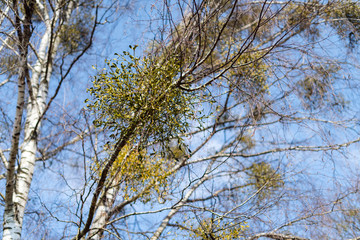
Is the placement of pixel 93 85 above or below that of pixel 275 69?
above

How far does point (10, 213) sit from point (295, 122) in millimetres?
2753

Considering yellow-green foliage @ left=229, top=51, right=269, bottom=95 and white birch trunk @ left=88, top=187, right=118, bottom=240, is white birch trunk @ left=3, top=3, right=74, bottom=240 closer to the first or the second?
white birch trunk @ left=88, top=187, right=118, bottom=240

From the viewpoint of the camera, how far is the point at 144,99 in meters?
2.69

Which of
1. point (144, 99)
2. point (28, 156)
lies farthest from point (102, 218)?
point (144, 99)

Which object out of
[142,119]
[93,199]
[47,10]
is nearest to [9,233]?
[93,199]

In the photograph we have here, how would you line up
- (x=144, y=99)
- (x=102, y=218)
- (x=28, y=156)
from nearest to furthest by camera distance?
(x=144, y=99)
(x=28, y=156)
(x=102, y=218)

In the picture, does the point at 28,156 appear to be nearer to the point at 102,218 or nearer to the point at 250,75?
the point at 102,218

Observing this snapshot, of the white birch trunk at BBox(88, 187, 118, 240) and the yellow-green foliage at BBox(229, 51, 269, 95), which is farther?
the white birch trunk at BBox(88, 187, 118, 240)

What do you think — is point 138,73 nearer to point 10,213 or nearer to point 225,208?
point 10,213

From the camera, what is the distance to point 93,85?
297cm

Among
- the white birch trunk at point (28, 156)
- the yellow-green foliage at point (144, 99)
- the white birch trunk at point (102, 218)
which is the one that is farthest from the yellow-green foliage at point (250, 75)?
the white birch trunk at point (28, 156)

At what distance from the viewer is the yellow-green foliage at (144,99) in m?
2.64

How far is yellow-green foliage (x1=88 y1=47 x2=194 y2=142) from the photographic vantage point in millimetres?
2643

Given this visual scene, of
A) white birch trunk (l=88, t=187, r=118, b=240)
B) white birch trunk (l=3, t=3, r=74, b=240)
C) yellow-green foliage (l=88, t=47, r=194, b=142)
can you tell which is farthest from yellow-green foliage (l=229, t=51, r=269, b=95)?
white birch trunk (l=3, t=3, r=74, b=240)
